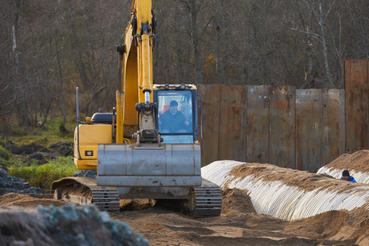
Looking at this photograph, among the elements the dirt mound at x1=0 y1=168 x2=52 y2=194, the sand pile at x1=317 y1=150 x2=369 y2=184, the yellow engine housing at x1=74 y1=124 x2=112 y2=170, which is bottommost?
the dirt mound at x1=0 y1=168 x2=52 y2=194

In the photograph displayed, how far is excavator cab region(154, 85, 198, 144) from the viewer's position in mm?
8914

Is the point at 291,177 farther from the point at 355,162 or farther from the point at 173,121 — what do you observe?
the point at 355,162

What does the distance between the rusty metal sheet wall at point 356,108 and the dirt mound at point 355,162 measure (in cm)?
151

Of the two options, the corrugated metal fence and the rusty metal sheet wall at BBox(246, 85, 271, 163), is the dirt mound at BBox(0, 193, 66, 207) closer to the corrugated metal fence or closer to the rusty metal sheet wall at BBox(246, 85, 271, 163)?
the corrugated metal fence

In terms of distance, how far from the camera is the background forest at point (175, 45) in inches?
756

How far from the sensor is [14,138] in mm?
19250

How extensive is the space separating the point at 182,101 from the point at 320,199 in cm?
337

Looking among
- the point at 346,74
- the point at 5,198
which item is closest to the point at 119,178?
the point at 5,198

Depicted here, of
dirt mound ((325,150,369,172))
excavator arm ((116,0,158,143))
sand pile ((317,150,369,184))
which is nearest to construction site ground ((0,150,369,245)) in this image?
excavator arm ((116,0,158,143))

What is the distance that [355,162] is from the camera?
1041cm

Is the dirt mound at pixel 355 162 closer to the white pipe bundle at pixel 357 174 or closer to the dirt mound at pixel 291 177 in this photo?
the white pipe bundle at pixel 357 174

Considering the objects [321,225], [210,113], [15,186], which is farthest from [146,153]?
[15,186]

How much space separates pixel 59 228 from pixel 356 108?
37.3ft

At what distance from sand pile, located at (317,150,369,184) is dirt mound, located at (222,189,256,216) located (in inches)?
104
